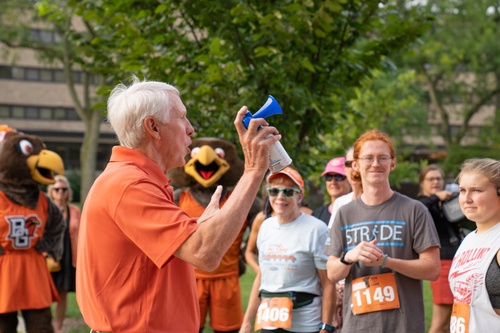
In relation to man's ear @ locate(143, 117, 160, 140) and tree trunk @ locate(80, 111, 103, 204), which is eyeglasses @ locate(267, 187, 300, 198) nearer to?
man's ear @ locate(143, 117, 160, 140)

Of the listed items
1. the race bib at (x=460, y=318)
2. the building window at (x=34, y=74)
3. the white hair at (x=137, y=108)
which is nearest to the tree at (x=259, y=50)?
the race bib at (x=460, y=318)

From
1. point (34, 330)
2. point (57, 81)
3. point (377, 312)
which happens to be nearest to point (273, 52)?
point (377, 312)

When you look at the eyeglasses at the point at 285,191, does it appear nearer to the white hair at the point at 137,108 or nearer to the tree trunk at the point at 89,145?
the white hair at the point at 137,108

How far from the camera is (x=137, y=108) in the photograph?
9.29ft

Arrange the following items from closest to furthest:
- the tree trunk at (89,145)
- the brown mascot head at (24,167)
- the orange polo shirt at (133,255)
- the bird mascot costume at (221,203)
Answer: the orange polo shirt at (133,255) → the bird mascot costume at (221,203) → the brown mascot head at (24,167) → the tree trunk at (89,145)

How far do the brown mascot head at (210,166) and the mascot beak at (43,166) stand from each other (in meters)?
1.19

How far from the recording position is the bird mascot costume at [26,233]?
7.10 metres

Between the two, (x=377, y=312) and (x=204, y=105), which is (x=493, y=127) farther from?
(x=377, y=312)

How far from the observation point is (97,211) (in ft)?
9.12

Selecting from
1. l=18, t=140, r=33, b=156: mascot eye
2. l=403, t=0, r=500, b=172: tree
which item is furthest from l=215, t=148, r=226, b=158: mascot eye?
l=403, t=0, r=500, b=172: tree

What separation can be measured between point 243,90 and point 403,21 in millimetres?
1677

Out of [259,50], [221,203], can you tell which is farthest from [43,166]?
[259,50]

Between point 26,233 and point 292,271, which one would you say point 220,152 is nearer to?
point 26,233

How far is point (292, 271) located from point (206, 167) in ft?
7.01
